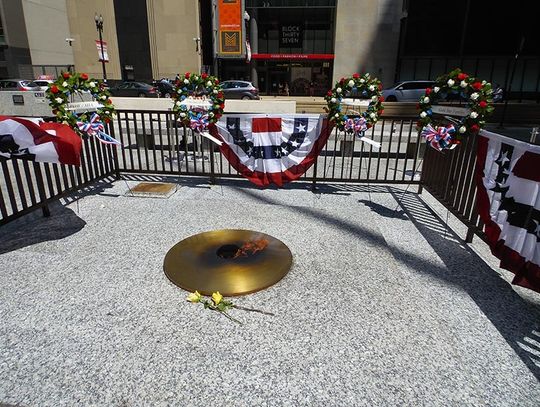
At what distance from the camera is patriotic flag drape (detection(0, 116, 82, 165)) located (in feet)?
14.2

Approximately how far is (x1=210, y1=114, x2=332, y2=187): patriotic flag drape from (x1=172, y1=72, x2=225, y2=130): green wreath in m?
0.23

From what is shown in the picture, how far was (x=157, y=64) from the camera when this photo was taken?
160 feet

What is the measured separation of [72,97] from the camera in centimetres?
614

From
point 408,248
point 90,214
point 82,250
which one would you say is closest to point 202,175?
point 90,214

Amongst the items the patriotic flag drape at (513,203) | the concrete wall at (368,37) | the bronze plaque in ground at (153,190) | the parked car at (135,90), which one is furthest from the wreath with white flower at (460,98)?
the concrete wall at (368,37)

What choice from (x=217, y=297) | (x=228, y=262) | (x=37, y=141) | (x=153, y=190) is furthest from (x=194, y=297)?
(x=153, y=190)

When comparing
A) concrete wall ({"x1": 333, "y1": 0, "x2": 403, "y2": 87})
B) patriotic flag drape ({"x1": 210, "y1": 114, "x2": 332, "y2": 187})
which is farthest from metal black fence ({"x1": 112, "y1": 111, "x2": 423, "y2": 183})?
concrete wall ({"x1": 333, "y1": 0, "x2": 403, "y2": 87})

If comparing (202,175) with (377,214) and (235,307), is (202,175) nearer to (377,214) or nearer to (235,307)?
(377,214)

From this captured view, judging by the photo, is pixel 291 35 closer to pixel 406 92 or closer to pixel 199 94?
pixel 406 92

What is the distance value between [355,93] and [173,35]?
159ft

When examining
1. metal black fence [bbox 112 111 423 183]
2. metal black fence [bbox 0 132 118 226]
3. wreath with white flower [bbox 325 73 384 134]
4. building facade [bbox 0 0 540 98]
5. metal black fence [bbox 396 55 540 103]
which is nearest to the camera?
metal black fence [bbox 0 132 118 226]

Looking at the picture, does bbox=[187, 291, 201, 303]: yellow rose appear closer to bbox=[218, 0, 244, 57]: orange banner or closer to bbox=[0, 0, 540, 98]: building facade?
bbox=[0, 0, 540, 98]: building facade

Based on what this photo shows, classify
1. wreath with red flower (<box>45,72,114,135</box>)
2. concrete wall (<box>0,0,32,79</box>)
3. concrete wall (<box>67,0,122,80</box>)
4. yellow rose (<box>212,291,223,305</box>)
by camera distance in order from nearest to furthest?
yellow rose (<box>212,291,223,305</box>)
wreath with red flower (<box>45,72,114,135</box>)
concrete wall (<box>0,0,32,79</box>)
concrete wall (<box>67,0,122,80</box>)

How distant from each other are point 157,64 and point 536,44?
1737 inches
